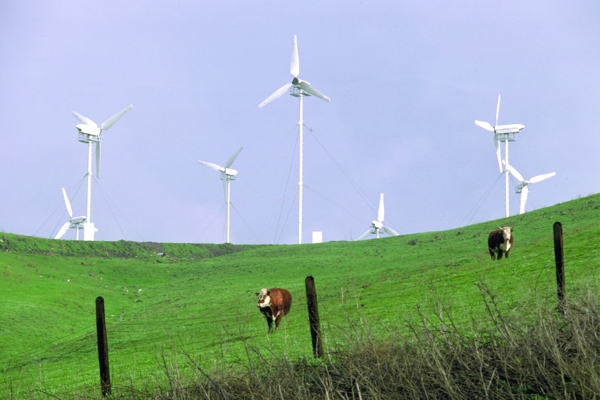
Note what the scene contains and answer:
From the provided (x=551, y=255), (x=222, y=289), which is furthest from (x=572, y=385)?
(x=222, y=289)

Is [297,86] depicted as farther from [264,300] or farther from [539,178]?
[264,300]

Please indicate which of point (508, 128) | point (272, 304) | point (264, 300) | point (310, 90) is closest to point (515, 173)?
point (508, 128)

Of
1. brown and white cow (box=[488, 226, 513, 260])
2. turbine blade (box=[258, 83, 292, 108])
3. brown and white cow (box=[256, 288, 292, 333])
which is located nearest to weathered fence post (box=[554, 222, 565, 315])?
brown and white cow (box=[256, 288, 292, 333])

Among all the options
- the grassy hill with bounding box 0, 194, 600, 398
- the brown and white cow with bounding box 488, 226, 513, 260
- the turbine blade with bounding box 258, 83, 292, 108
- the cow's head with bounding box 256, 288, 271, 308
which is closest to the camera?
the grassy hill with bounding box 0, 194, 600, 398

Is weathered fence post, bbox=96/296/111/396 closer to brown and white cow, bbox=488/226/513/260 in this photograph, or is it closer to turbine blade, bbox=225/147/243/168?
brown and white cow, bbox=488/226/513/260

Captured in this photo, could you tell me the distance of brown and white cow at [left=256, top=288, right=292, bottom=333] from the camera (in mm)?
21953

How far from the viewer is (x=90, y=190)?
7906 cm

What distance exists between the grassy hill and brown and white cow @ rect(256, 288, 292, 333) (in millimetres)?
540

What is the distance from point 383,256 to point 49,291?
69.7ft

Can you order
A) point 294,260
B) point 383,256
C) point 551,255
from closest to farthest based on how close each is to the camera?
point 551,255, point 383,256, point 294,260

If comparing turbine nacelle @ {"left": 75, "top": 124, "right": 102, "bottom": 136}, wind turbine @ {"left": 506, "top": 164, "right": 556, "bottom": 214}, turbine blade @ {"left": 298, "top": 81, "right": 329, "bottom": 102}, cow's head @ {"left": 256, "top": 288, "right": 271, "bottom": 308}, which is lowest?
cow's head @ {"left": 256, "top": 288, "right": 271, "bottom": 308}

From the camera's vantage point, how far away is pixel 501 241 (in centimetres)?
3212

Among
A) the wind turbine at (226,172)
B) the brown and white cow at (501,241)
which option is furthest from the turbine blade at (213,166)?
the brown and white cow at (501,241)

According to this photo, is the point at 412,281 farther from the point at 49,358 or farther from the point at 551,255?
the point at 49,358
